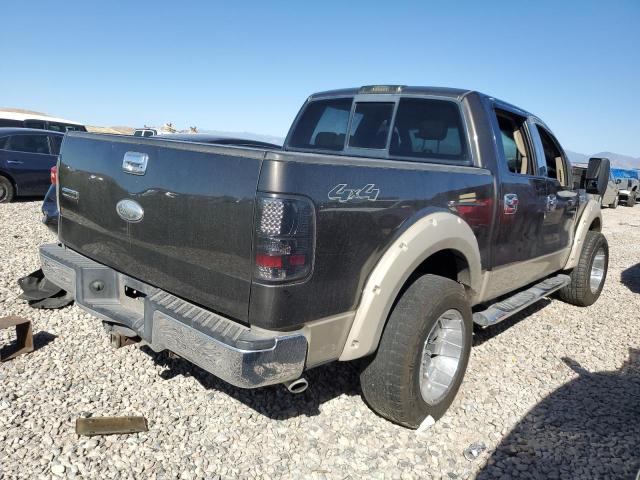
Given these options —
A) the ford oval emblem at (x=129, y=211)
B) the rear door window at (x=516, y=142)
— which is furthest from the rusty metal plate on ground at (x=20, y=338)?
the rear door window at (x=516, y=142)

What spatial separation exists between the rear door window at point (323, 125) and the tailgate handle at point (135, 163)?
1.99 m

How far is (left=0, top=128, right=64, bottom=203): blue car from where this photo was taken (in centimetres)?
977

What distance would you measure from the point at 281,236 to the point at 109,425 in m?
1.59

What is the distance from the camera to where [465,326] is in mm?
3049

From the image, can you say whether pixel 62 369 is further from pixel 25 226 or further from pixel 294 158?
pixel 25 226

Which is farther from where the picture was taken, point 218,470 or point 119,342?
point 119,342

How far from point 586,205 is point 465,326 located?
3001mm

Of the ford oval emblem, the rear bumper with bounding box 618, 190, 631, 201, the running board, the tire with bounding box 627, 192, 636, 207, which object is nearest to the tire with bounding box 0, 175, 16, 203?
the ford oval emblem

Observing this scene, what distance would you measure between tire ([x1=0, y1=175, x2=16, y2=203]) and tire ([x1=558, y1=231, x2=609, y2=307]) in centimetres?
1009

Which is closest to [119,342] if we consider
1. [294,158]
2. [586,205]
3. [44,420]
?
[44,420]

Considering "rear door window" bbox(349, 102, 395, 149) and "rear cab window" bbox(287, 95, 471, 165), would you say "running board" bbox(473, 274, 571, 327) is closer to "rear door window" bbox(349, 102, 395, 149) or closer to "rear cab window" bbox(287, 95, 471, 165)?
"rear cab window" bbox(287, 95, 471, 165)

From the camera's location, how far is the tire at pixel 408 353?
259cm

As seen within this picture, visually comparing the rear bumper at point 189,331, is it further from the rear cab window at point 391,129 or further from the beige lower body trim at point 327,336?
the rear cab window at point 391,129

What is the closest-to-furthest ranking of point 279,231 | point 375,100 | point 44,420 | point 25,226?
point 279,231 → point 44,420 → point 375,100 → point 25,226
